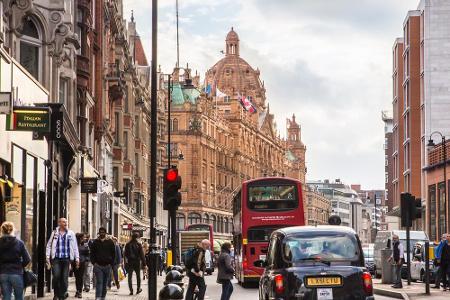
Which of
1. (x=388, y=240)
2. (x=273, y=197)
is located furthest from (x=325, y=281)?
(x=388, y=240)

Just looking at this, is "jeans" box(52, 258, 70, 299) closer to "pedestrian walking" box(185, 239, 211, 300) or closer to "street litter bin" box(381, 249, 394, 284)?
"pedestrian walking" box(185, 239, 211, 300)

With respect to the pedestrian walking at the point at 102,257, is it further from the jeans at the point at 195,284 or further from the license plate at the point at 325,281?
the license plate at the point at 325,281

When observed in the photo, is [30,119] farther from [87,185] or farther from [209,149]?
[209,149]

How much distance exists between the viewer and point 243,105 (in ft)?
573

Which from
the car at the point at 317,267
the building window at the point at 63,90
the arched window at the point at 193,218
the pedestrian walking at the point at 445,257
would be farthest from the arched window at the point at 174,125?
the car at the point at 317,267

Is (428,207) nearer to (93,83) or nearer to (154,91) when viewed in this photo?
(93,83)

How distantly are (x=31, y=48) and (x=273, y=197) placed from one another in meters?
9.66

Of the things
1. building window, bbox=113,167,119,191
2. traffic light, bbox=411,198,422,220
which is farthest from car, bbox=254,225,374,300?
building window, bbox=113,167,119,191

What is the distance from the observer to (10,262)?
17750 millimetres

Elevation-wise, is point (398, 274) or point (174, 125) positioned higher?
point (174, 125)

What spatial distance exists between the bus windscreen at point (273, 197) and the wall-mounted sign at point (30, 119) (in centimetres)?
1657

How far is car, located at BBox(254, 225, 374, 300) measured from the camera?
17.9 metres

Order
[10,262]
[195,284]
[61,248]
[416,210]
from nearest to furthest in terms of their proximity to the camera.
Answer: [10,262]
[195,284]
[61,248]
[416,210]

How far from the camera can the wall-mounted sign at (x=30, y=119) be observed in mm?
22688
